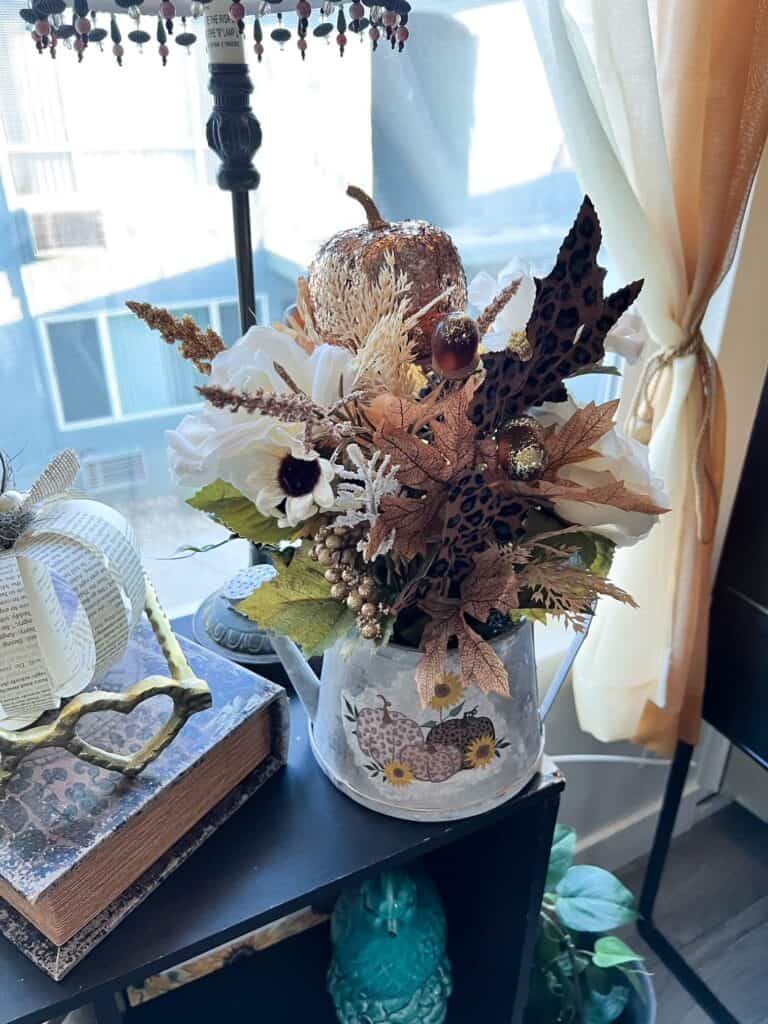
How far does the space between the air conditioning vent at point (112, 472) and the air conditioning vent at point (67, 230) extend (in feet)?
0.81

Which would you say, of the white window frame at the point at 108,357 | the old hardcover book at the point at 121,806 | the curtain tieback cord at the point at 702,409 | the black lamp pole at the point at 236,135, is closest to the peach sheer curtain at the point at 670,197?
the curtain tieback cord at the point at 702,409

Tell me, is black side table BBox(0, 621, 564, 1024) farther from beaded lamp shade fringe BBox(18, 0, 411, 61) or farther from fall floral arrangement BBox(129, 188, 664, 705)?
beaded lamp shade fringe BBox(18, 0, 411, 61)

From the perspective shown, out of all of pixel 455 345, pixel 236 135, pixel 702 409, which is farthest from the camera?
pixel 702 409

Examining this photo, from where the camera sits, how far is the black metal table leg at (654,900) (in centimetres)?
141

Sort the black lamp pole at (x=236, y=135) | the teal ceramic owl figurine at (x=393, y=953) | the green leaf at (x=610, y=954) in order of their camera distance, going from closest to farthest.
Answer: the black lamp pole at (x=236, y=135)
the teal ceramic owl figurine at (x=393, y=953)
the green leaf at (x=610, y=954)

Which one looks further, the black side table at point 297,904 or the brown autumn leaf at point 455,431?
the black side table at point 297,904

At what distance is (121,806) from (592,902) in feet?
2.63

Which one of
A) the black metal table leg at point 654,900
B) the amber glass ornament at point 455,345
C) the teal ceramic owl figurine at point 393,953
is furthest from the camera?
the black metal table leg at point 654,900

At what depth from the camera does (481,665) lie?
1.70ft

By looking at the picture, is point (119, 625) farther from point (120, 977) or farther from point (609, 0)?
point (609, 0)

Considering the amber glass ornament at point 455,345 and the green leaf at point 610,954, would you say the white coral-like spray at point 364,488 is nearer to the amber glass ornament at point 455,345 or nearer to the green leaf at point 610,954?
the amber glass ornament at point 455,345

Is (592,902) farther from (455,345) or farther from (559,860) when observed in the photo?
(455,345)

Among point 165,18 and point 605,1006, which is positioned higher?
→ point 165,18

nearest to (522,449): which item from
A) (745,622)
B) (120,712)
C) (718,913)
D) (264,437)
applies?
(264,437)
